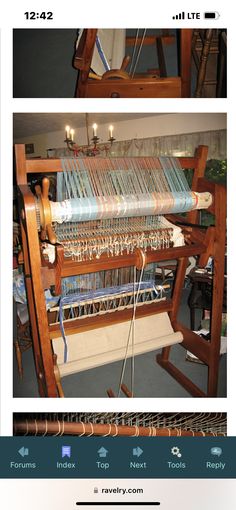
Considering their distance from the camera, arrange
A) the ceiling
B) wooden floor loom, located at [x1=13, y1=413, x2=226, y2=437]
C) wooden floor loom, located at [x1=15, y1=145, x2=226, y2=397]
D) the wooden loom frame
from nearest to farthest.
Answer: wooden floor loom, located at [x1=13, y1=413, x2=226, y2=437]
the wooden loom frame
wooden floor loom, located at [x1=15, y1=145, x2=226, y2=397]
the ceiling

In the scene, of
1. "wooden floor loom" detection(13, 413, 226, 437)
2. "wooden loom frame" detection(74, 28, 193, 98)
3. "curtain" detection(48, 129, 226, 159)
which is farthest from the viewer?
"curtain" detection(48, 129, 226, 159)

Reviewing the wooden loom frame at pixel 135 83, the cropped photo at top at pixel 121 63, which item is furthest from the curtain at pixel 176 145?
the wooden loom frame at pixel 135 83

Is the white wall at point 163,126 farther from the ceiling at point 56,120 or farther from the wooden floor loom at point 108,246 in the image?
the wooden floor loom at point 108,246

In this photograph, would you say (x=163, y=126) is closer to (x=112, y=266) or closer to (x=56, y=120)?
(x=56, y=120)

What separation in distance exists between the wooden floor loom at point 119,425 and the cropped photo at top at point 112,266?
0.29 meters

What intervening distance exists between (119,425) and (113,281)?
80cm

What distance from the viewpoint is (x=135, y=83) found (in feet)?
2.79

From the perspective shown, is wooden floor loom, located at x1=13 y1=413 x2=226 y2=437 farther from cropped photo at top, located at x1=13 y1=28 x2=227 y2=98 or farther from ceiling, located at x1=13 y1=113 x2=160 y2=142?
ceiling, located at x1=13 y1=113 x2=160 y2=142

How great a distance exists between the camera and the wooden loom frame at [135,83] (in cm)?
85

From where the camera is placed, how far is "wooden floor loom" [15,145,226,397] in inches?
37.5

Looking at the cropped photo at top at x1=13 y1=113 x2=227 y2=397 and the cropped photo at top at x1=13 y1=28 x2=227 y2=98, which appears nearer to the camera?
the cropped photo at top at x1=13 y1=28 x2=227 y2=98

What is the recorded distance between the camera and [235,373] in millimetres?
749
